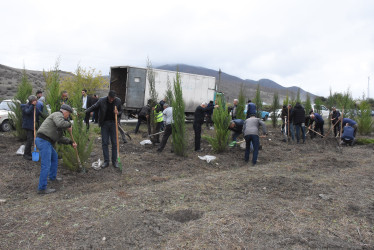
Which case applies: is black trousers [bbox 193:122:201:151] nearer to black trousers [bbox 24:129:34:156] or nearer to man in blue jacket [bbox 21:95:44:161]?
man in blue jacket [bbox 21:95:44:161]

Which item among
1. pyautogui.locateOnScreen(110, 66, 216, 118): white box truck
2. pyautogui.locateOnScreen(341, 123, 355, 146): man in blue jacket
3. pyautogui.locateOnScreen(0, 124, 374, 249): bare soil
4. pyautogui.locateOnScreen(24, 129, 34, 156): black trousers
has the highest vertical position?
pyautogui.locateOnScreen(110, 66, 216, 118): white box truck

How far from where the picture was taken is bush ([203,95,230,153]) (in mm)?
8820

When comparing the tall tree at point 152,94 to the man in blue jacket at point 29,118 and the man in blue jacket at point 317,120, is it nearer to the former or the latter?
the man in blue jacket at point 29,118

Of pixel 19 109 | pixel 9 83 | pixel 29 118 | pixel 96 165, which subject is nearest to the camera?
pixel 96 165

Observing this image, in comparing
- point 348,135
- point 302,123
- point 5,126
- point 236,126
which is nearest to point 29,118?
point 5,126

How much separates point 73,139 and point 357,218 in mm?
5075

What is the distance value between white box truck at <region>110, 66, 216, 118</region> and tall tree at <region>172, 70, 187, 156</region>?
6.47 metres

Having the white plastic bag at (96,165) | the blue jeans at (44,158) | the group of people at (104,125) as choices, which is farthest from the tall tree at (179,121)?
the blue jeans at (44,158)

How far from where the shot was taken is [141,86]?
14797 mm

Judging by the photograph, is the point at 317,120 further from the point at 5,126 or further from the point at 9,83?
the point at 9,83

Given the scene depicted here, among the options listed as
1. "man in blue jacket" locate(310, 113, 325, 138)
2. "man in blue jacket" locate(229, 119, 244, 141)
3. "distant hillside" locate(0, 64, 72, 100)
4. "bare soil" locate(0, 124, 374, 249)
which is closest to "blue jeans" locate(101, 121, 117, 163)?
"bare soil" locate(0, 124, 374, 249)

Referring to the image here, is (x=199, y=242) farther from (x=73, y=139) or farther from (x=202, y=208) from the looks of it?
(x=73, y=139)

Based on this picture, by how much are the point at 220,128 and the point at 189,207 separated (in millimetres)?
4699

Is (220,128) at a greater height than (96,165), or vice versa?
(220,128)
